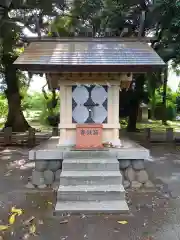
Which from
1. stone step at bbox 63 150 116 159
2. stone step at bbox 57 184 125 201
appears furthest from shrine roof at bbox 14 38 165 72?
stone step at bbox 57 184 125 201

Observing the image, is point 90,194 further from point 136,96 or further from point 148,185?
point 136,96

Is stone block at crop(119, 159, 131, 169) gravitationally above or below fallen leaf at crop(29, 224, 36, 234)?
above

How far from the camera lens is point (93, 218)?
16.2 feet

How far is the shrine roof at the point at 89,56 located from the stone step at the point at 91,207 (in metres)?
3.04

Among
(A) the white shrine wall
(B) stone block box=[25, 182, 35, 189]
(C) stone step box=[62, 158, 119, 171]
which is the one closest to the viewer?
(C) stone step box=[62, 158, 119, 171]

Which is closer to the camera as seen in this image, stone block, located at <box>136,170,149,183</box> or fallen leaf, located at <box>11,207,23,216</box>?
fallen leaf, located at <box>11,207,23,216</box>

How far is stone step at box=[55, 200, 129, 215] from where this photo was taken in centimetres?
511

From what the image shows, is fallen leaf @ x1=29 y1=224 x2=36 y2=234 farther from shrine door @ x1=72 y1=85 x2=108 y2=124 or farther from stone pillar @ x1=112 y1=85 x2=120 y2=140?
stone pillar @ x1=112 y1=85 x2=120 y2=140

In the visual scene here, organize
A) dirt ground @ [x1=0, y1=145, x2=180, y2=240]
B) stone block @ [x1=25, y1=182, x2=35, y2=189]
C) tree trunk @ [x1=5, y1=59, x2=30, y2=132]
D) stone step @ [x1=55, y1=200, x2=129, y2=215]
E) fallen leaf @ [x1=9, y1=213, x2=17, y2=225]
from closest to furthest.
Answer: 1. dirt ground @ [x1=0, y1=145, x2=180, y2=240]
2. fallen leaf @ [x1=9, y1=213, x2=17, y2=225]
3. stone step @ [x1=55, y1=200, x2=129, y2=215]
4. stone block @ [x1=25, y1=182, x2=35, y2=189]
5. tree trunk @ [x1=5, y1=59, x2=30, y2=132]

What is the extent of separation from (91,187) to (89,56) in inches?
129

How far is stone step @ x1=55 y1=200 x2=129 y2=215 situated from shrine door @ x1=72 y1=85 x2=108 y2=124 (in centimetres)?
264

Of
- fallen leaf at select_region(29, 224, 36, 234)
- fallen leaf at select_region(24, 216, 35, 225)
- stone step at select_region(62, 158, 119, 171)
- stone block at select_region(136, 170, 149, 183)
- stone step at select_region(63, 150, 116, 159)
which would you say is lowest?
fallen leaf at select_region(24, 216, 35, 225)

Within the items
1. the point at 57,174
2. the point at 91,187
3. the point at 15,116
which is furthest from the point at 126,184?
the point at 15,116

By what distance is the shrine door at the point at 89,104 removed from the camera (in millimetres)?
7559
